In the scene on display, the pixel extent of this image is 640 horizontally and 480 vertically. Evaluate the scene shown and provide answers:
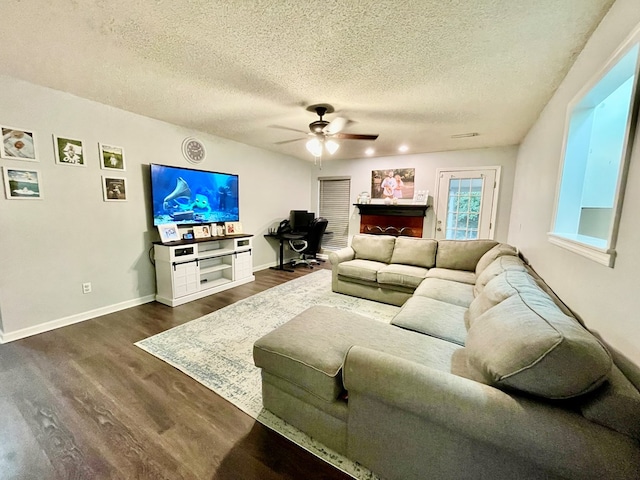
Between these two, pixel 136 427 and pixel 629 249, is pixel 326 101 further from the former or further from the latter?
pixel 136 427

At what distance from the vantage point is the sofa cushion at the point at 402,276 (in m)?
3.13

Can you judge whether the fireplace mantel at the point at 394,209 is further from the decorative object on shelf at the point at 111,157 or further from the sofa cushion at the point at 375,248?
the decorative object on shelf at the point at 111,157

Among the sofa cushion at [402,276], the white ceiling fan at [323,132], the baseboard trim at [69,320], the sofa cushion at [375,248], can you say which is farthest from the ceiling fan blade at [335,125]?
the baseboard trim at [69,320]

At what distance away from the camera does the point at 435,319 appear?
6.31ft

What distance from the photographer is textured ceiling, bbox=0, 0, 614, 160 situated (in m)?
1.39

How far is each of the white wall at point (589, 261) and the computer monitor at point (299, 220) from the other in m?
3.85

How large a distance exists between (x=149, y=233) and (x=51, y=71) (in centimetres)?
181

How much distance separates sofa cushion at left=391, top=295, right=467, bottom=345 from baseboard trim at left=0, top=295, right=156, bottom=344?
3.18m

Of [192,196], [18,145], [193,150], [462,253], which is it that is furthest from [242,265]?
[462,253]

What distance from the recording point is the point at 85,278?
9.20ft

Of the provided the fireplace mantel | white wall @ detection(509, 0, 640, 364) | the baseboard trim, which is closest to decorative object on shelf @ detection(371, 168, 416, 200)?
the fireplace mantel

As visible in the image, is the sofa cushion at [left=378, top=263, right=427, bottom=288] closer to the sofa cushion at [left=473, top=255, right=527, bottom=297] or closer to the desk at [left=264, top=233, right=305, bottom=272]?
the sofa cushion at [left=473, top=255, right=527, bottom=297]

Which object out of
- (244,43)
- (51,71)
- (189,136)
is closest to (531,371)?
(244,43)

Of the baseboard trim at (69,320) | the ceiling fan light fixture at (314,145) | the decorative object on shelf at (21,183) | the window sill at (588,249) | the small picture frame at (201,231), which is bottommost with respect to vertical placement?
the baseboard trim at (69,320)
